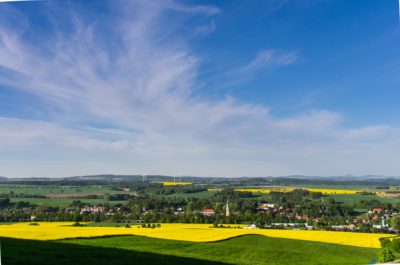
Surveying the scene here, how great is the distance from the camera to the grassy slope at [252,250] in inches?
252

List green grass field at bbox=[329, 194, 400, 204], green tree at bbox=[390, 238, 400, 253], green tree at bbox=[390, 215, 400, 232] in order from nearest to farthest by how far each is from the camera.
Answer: green tree at bbox=[390, 238, 400, 253] < green tree at bbox=[390, 215, 400, 232] < green grass field at bbox=[329, 194, 400, 204]

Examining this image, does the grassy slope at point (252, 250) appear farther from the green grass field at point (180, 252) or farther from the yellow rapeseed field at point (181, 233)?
the yellow rapeseed field at point (181, 233)

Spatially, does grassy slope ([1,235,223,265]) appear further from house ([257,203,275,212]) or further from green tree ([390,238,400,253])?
green tree ([390,238,400,253])

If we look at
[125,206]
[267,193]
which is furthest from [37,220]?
[267,193]

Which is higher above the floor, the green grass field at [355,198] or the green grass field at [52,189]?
the green grass field at [52,189]

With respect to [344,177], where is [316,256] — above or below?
below

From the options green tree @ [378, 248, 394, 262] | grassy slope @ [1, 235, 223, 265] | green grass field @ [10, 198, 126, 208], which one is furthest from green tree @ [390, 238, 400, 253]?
green grass field @ [10, 198, 126, 208]

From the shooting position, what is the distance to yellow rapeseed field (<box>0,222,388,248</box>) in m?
6.99

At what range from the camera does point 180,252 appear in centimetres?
682

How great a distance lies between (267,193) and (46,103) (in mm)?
4925

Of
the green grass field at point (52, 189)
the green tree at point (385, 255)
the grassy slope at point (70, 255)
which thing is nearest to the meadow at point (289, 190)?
the grassy slope at point (70, 255)

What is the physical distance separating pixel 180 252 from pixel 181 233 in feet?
2.17

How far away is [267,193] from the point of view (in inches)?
329

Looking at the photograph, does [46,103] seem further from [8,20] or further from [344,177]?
[344,177]
